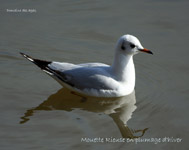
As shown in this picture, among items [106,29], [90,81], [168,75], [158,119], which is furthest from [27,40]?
[158,119]

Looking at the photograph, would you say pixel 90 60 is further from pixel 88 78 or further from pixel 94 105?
pixel 94 105

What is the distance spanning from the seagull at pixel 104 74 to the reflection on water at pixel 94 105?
0.41 feet

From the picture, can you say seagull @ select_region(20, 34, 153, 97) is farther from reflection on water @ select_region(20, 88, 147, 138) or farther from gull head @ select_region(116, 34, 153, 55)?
reflection on water @ select_region(20, 88, 147, 138)

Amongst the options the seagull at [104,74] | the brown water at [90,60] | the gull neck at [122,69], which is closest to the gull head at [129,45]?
the seagull at [104,74]

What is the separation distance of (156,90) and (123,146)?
78.9 inches

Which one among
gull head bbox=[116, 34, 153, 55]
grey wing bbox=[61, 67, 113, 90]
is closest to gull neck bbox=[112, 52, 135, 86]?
gull head bbox=[116, 34, 153, 55]

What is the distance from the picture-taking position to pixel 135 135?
675cm

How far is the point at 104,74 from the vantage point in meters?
7.77

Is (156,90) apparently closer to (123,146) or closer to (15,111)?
(123,146)

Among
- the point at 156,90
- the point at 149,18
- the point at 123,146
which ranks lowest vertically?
the point at 123,146

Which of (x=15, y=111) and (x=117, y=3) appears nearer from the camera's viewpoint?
(x=15, y=111)

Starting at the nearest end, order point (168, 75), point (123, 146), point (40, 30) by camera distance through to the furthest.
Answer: point (123, 146), point (168, 75), point (40, 30)

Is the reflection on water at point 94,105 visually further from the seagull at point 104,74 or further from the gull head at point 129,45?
the gull head at point 129,45

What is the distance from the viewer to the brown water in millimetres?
6730
